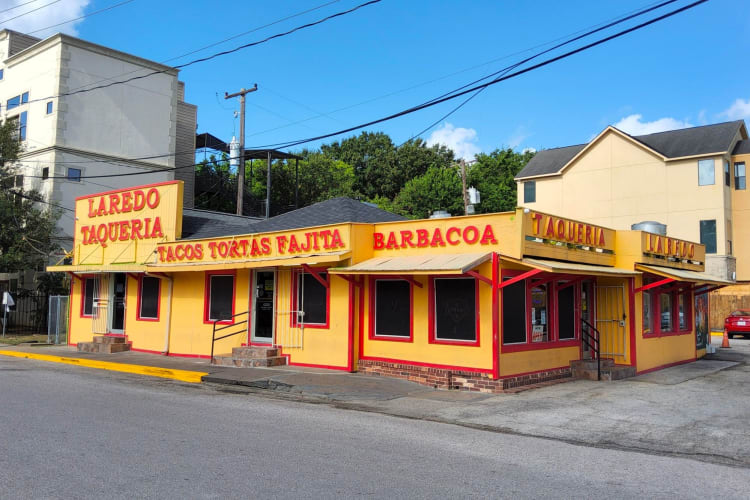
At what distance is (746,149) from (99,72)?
3673 centimetres

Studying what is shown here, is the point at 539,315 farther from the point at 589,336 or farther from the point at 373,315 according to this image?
the point at 373,315

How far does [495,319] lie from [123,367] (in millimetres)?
10273

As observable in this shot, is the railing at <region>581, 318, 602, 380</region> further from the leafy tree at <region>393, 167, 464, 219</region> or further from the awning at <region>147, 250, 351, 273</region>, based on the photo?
the leafy tree at <region>393, 167, 464, 219</region>

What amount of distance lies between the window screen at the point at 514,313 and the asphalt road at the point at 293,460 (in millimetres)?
4049

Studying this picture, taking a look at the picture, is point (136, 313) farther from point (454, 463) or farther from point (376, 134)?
point (376, 134)

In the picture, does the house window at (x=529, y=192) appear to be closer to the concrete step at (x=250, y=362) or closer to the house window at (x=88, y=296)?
the house window at (x=88, y=296)

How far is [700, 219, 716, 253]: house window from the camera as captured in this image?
3306 centimetres

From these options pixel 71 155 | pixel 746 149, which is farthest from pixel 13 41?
pixel 746 149

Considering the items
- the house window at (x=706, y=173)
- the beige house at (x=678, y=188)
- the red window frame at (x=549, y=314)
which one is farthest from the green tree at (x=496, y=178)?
the red window frame at (x=549, y=314)

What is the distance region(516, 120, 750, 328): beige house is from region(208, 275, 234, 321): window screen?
1070 inches

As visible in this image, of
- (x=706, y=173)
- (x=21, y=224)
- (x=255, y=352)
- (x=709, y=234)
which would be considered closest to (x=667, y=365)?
(x=255, y=352)

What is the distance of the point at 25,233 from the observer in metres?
25.8

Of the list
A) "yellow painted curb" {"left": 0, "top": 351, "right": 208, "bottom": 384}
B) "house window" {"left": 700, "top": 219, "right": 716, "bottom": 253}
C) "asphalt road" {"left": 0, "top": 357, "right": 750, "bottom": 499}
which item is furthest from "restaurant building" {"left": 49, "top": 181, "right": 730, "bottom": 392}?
"house window" {"left": 700, "top": 219, "right": 716, "bottom": 253}

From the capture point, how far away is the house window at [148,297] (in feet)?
64.0
